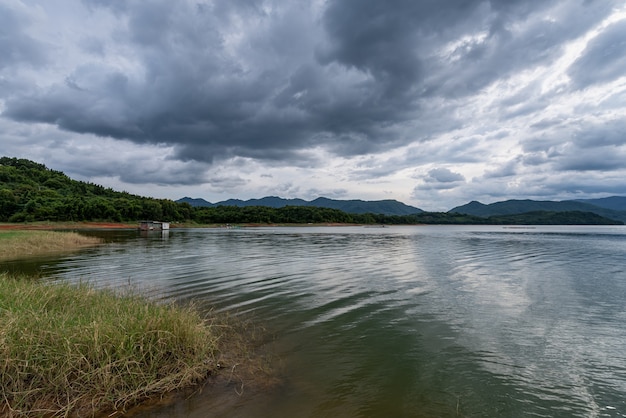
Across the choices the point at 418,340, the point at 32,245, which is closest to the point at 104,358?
the point at 418,340

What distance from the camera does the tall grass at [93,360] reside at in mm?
6164

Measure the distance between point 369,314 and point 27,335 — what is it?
1122cm

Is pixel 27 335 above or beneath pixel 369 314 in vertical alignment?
above

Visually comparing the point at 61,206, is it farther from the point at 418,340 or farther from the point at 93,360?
the point at 418,340

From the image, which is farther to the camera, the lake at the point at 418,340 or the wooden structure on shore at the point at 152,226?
the wooden structure on shore at the point at 152,226

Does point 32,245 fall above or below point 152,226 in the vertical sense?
below

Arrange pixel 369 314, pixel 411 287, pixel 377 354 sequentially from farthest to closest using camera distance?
pixel 411 287 → pixel 369 314 → pixel 377 354

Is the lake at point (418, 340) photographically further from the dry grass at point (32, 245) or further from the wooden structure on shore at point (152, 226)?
the wooden structure on shore at point (152, 226)

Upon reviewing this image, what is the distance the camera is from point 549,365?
8992mm

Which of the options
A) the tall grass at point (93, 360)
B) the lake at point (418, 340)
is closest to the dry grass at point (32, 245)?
the lake at point (418, 340)

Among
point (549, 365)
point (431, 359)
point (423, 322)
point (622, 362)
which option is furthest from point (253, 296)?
point (622, 362)

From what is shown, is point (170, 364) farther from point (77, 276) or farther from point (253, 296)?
point (77, 276)

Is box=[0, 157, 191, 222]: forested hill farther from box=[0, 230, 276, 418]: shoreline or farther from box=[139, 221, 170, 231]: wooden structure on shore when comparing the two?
box=[0, 230, 276, 418]: shoreline

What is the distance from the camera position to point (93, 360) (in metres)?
6.71
